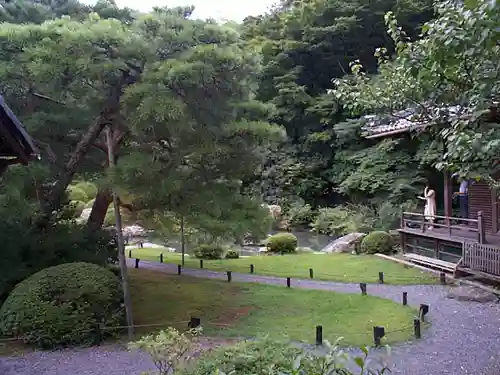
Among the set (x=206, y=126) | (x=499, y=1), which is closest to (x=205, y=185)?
(x=206, y=126)

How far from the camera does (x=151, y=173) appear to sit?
761 cm

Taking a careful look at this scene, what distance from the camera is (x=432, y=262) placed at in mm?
13258

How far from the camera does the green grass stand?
12.6 m

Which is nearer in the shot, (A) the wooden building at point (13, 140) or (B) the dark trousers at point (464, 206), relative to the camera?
(A) the wooden building at point (13, 140)

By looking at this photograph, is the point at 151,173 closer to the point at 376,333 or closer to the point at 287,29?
the point at 376,333

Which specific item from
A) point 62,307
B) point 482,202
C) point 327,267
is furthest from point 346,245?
point 62,307

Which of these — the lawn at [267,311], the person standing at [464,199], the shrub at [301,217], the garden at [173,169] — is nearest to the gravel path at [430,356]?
the garden at [173,169]

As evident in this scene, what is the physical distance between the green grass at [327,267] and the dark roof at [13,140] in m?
8.71

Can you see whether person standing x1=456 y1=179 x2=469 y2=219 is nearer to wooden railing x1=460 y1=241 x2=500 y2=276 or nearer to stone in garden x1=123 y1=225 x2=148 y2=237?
wooden railing x1=460 y1=241 x2=500 y2=276

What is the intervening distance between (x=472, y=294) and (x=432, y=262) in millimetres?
3351

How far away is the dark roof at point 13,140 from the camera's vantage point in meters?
5.37

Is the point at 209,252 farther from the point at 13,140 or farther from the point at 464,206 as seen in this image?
the point at 13,140

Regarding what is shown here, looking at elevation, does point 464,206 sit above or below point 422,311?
above

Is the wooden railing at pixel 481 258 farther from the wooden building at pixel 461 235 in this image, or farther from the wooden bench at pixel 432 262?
the wooden bench at pixel 432 262
